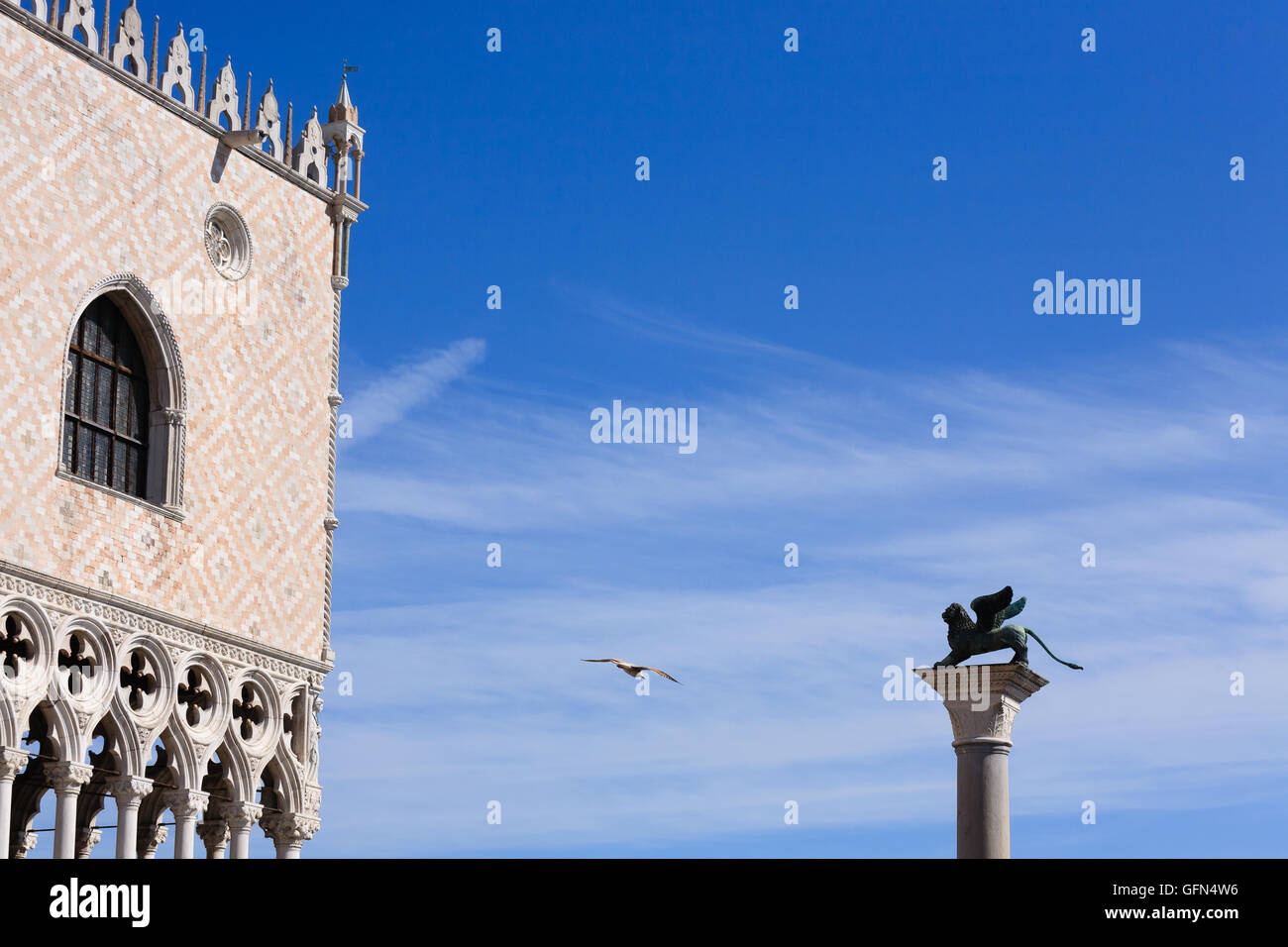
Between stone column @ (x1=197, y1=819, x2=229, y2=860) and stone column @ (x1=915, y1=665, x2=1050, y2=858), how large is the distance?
1310 cm

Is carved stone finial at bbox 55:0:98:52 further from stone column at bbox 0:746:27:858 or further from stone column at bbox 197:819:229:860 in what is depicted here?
stone column at bbox 197:819:229:860

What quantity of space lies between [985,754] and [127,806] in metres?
12.4

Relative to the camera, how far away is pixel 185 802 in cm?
2786

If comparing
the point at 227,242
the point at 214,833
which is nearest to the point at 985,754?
the point at 214,833

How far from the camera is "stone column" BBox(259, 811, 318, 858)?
96.9ft

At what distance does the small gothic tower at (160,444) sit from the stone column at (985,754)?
11.6m

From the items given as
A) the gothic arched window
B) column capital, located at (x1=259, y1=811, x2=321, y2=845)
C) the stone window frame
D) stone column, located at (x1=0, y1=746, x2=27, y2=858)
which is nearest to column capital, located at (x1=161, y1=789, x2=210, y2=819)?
column capital, located at (x1=259, y1=811, x2=321, y2=845)

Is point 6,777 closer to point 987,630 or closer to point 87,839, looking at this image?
point 87,839

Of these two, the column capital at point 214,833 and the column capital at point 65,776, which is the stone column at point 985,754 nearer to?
the column capital at point 65,776

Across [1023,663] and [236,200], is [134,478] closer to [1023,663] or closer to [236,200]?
[236,200]

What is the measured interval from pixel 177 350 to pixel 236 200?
2.60m

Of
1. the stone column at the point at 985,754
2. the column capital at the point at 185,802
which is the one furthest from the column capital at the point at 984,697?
the column capital at the point at 185,802
